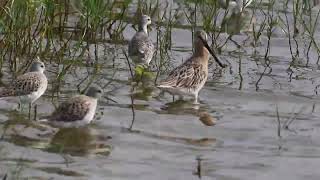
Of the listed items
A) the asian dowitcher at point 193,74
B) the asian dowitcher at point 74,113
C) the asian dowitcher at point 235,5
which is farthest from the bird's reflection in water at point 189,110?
the asian dowitcher at point 235,5

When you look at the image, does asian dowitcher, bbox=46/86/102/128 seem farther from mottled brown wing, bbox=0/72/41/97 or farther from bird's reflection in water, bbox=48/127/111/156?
mottled brown wing, bbox=0/72/41/97

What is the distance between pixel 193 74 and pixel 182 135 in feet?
5.80

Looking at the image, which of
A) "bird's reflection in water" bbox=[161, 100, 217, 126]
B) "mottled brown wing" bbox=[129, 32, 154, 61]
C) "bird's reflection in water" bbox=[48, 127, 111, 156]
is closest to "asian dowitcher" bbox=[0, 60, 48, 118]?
"bird's reflection in water" bbox=[48, 127, 111, 156]

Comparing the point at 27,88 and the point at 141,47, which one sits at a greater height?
the point at 141,47

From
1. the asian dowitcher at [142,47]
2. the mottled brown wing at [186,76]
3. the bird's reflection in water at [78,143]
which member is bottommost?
the bird's reflection in water at [78,143]

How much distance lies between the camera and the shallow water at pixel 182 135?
7125mm

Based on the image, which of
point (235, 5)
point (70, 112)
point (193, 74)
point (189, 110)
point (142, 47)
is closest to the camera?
point (70, 112)

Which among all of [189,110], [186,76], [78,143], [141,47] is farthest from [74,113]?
[141,47]

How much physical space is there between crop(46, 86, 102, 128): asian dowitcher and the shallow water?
0.09 metres

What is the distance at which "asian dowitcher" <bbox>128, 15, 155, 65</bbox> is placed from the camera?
10.6m

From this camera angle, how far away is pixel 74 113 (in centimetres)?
810

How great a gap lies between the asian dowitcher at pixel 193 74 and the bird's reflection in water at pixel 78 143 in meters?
1.44

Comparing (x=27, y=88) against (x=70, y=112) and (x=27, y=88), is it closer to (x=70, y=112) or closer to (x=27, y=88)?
(x=27, y=88)

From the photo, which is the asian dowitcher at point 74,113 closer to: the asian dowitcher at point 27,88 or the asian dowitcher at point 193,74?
the asian dowitcher at point 27,88
